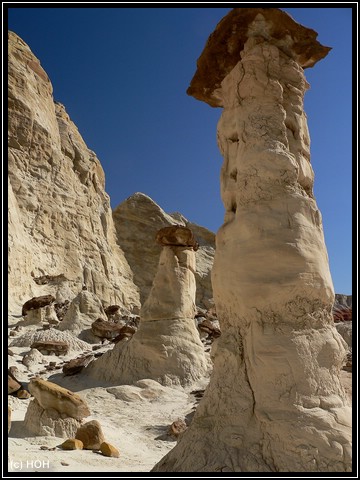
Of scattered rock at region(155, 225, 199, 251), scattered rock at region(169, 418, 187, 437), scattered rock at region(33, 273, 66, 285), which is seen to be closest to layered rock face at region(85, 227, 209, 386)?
scattered rock at region(155, 225, 199, 251)

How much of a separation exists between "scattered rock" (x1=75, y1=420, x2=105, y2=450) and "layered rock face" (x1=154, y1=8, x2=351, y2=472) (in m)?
1.46

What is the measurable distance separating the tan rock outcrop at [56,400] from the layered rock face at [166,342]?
320 centimetres

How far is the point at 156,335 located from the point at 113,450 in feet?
14.7

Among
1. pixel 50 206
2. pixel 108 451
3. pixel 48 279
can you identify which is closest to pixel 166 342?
pixel 108 451

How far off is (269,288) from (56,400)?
321cm

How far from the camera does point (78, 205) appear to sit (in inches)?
903

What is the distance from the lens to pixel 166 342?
29.3 ft

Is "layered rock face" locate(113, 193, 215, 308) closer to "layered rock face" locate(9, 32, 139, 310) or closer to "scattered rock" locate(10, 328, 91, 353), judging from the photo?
"layered rock face" locate(9, 32, 139, 310)

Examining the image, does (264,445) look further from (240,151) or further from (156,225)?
(156,225)

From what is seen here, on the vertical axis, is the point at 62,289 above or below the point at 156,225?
below

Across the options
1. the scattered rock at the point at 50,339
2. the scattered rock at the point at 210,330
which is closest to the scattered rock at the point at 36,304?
the scattered rock at the point at 50,339

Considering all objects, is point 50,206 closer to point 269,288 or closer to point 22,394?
point 22,394
